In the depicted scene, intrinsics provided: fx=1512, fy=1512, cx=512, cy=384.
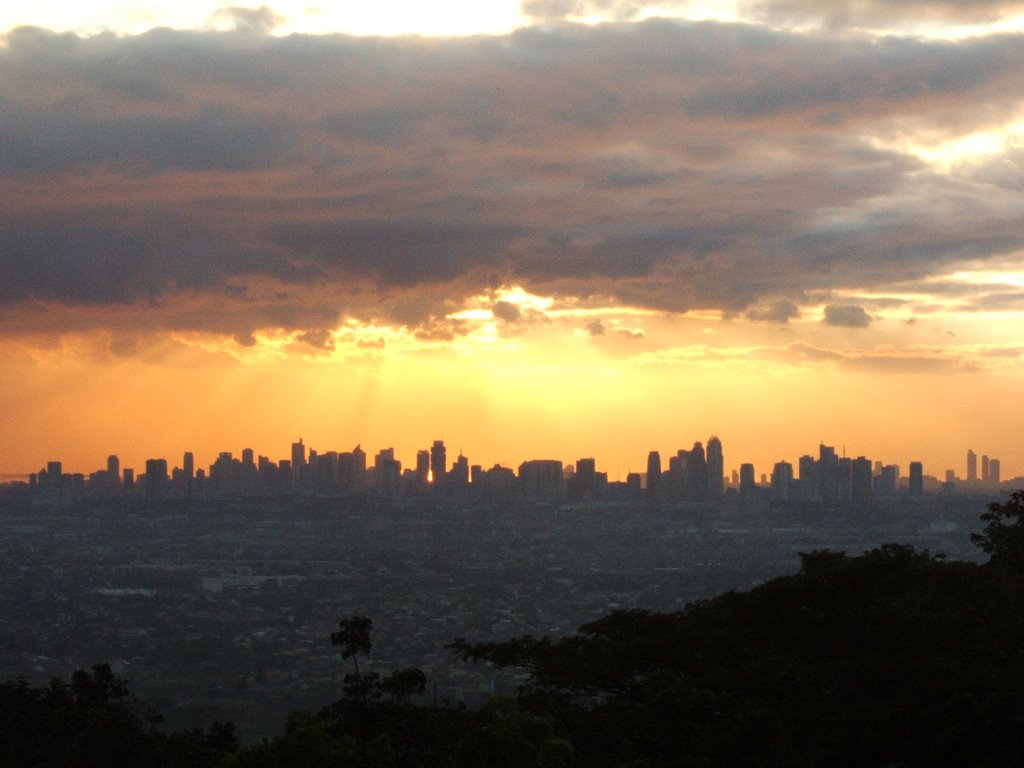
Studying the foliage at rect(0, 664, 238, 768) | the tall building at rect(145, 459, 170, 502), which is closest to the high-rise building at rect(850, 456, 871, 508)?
the tall building at rect(145, 459, 170, 502)

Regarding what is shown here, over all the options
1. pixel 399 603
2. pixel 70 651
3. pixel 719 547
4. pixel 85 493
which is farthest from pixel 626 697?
pixel 85 493

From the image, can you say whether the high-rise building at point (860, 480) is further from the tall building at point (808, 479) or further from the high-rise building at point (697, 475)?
the high-rise building at point (697, 475)

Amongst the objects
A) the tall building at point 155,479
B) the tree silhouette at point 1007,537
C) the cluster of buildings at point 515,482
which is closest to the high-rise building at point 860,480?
the cluster of buildings at point 515,482

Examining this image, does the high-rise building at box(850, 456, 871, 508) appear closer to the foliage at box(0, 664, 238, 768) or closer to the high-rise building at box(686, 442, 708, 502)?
the high-rise building at box(686, 442, 708, 502)

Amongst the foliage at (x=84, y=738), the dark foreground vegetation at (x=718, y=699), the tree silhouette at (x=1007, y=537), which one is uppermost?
the tree silhouette at (x=1007, y=537)

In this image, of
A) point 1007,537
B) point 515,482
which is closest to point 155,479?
point 515,482

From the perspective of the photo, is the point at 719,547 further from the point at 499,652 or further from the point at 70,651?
the point at 499,652
